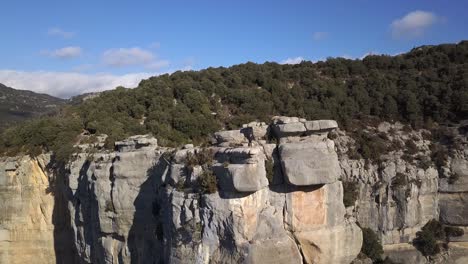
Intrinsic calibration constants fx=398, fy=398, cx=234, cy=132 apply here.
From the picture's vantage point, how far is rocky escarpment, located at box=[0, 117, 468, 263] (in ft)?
49.3

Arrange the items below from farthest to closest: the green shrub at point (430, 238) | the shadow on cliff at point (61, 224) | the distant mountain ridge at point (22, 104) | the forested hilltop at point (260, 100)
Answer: the distant mountain ridge at point (22, 104)
the forested hilltop at point (260, 100)
the shadow on cliff at point (61, 224)
the green shrub at point (430, 238)

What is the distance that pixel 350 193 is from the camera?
2191cm

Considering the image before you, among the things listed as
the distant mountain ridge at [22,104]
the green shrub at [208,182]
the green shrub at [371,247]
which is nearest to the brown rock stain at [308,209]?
the green shrub at [208,182]

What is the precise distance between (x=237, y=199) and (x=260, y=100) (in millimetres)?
15829

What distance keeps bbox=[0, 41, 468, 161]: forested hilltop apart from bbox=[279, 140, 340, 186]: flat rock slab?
27.8 feet

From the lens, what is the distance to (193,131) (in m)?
25.4

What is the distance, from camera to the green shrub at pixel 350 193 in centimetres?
2153

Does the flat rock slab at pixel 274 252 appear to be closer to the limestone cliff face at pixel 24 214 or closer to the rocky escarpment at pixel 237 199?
the rocky escarpment at pixel 237 199

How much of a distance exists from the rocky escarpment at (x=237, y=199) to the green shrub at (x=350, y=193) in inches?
6.2

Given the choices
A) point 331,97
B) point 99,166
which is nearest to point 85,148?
point 99,166

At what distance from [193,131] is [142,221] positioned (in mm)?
8128

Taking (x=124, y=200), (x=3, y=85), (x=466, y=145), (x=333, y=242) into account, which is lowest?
(x=333, y=242)

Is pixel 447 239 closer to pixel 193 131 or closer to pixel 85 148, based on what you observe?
pixel 193 131

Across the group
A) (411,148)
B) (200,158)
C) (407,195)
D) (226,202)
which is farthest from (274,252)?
(411,148)
